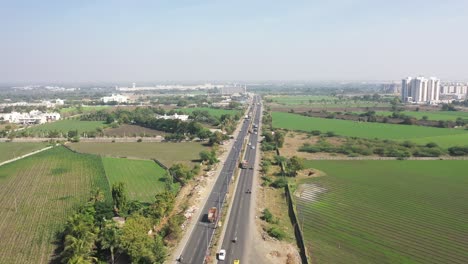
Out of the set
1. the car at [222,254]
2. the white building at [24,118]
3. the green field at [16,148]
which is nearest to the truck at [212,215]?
the car at [222,254]

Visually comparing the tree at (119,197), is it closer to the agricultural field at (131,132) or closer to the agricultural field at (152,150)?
the agricultural field at (152,150)

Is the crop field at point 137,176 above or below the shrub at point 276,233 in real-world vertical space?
above

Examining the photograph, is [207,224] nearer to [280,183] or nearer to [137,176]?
[280,183]

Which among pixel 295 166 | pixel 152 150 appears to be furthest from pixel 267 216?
pixel 152 150

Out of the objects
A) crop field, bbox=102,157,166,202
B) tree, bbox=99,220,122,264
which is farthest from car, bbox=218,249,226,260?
crop field, bbox=102,157,166,202

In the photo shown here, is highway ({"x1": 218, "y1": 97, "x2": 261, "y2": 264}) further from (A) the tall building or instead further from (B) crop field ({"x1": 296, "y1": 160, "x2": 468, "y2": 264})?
(A) the tall building
